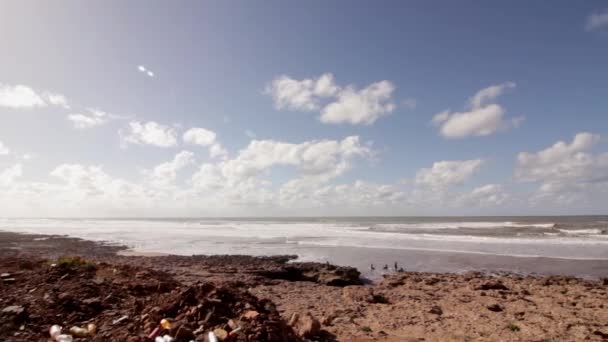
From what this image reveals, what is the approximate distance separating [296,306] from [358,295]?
8.06 feet

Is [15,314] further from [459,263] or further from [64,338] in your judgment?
[459,263]

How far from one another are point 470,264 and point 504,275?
3369 millimetres

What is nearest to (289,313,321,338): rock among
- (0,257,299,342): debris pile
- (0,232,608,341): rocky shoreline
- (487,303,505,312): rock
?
(0,232,608,341): rocky shoreline

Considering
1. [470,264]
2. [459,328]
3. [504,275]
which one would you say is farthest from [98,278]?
[470,264]

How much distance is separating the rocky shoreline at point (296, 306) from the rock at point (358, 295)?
74 mm

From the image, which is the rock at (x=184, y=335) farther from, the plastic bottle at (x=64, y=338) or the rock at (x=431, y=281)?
the rock at (x=431, y=281)

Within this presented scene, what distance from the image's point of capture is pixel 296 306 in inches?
418

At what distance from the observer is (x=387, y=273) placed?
55.9 feet

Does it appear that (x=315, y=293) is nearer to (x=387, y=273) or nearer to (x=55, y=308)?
(x=387, y=273)

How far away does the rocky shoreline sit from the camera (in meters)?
5.42

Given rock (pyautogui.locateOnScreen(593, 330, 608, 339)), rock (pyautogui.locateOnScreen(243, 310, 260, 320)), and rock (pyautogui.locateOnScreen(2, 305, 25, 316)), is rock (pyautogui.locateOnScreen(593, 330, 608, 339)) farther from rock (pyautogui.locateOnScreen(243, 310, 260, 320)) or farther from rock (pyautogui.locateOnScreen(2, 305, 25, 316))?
rock (pyautogui.locateOnScreen(2, 305, 25, 316))

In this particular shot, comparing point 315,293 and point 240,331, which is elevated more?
point 240,331

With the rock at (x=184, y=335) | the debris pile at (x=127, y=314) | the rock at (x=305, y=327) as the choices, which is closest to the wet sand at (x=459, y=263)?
the rock at (x=305, y=327)

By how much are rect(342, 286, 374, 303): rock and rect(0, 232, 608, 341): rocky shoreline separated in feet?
0.24
